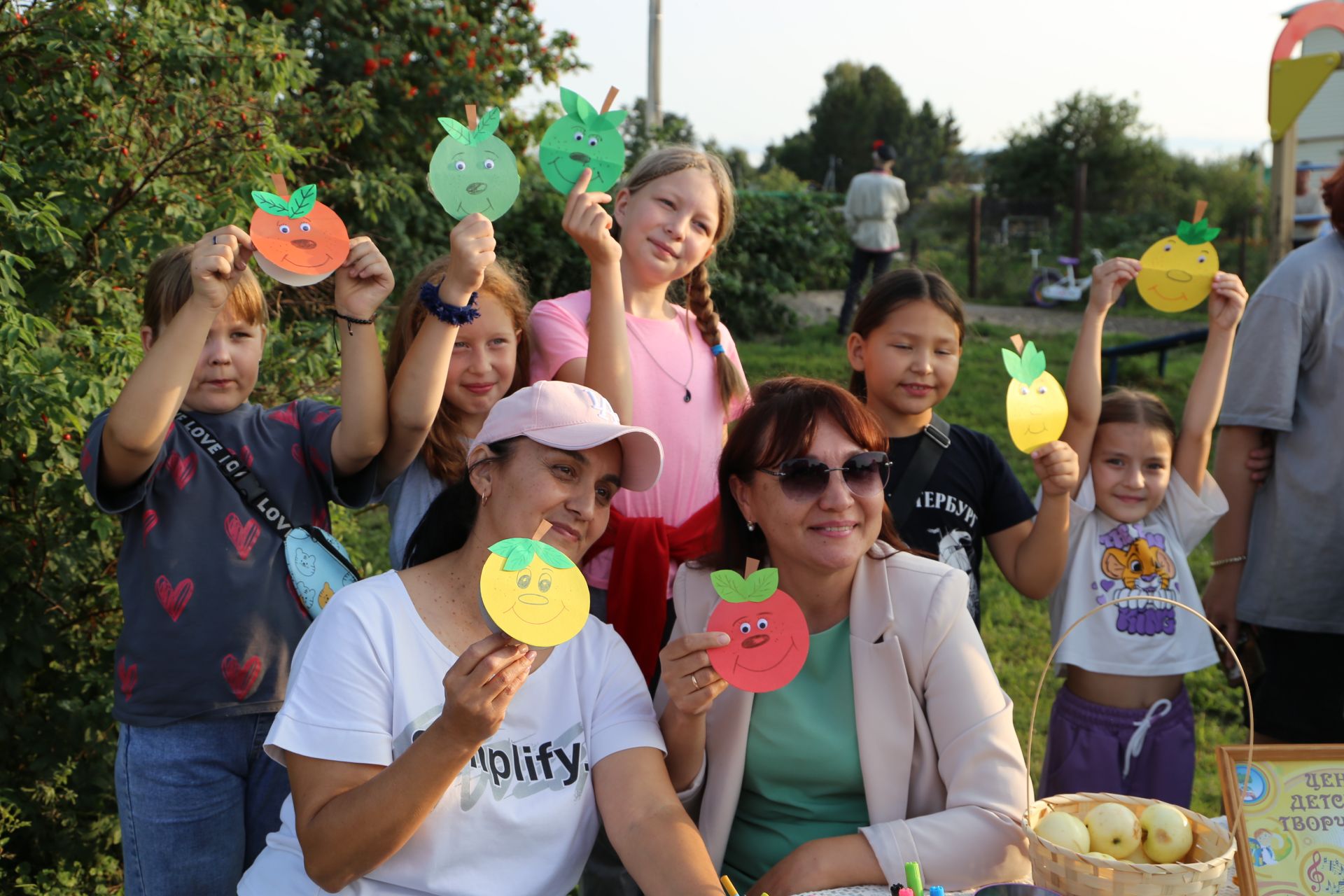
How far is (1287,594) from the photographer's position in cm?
291

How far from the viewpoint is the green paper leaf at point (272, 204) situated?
2.21 m

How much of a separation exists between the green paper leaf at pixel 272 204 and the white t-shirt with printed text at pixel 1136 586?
2.23 meters

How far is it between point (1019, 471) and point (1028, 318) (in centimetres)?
575

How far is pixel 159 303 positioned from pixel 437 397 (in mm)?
651

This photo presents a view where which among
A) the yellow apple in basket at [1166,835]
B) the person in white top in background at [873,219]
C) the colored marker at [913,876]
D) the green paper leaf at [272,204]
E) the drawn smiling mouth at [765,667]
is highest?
the person in white top in background at [873,219]

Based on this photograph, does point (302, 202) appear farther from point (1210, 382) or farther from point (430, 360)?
point (1210, 382)

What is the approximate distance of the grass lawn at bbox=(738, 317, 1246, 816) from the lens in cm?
461

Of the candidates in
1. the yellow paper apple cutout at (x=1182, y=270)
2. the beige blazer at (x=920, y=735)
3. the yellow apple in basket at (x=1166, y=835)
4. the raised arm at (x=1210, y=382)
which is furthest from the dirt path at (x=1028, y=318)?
the yellow apple in basket at (x=1166, y=835)

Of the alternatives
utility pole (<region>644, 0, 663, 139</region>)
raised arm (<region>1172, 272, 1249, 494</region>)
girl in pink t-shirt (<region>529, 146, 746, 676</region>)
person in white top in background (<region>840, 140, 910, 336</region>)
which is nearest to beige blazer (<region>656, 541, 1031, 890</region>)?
girl in pink t-shirt (<region>529, 146, 746, 676</region>)

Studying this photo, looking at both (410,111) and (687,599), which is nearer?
(687,599)

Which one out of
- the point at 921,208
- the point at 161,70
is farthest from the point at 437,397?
the point at 921,208

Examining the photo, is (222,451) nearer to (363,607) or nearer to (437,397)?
(437,397)

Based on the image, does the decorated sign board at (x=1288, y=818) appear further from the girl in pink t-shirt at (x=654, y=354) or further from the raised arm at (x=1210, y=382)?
the raised arm at (x=1210, y=382)

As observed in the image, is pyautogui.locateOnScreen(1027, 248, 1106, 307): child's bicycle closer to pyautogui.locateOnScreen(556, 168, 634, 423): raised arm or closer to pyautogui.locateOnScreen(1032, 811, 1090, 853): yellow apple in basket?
pyautogui.locateOnScreen(556, 168, 634, 423): raised arm
